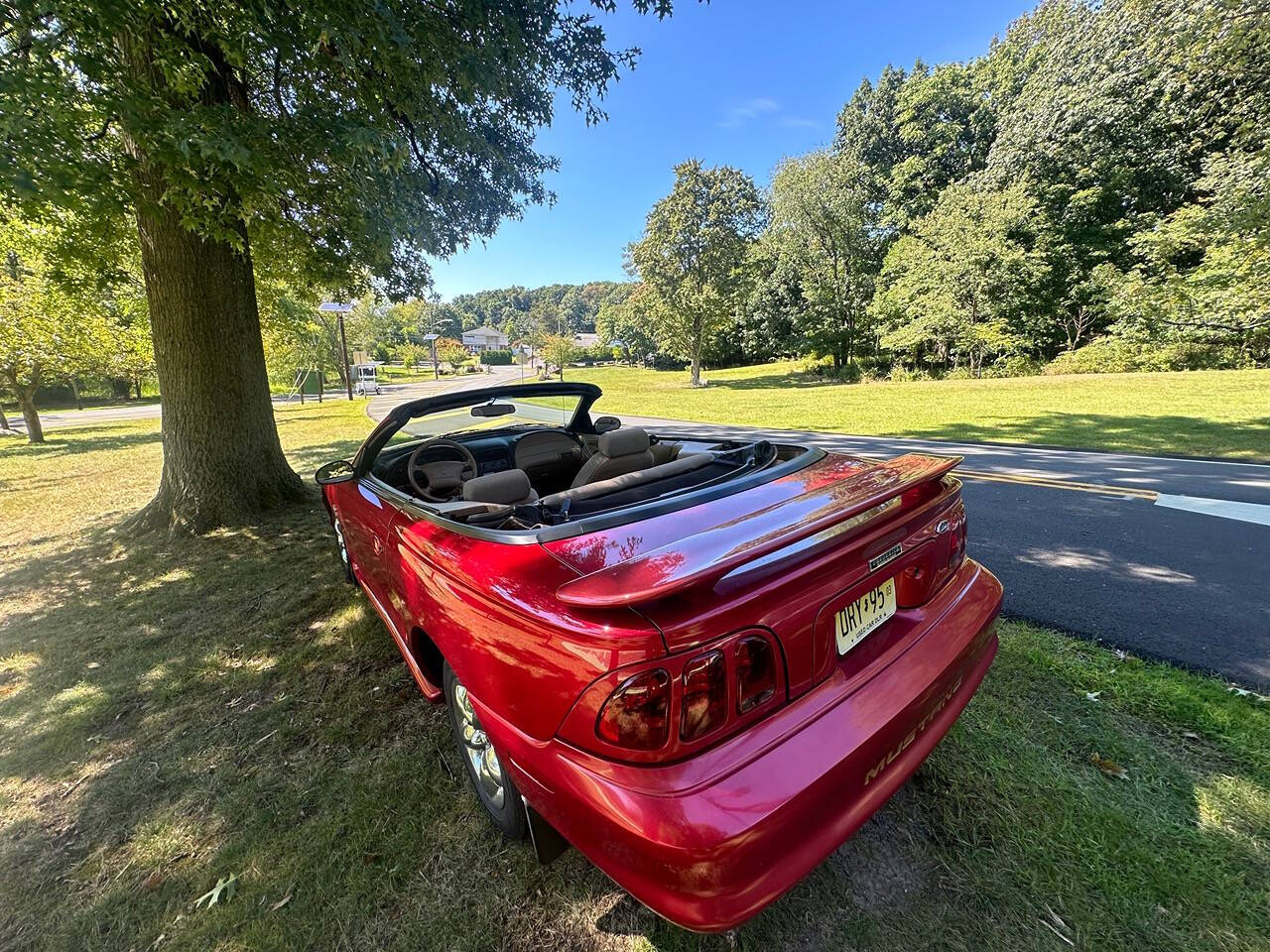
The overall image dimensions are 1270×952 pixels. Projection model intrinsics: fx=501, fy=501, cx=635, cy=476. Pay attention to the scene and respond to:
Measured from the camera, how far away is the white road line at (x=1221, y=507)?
14.2 feet

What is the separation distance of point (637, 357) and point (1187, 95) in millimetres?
45247

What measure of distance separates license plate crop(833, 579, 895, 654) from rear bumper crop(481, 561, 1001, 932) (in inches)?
4.3

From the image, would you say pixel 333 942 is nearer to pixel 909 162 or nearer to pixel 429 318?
pixel 909 162

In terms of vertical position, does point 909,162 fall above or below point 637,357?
above

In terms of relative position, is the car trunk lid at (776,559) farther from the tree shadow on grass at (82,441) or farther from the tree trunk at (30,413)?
the tree trunk at (30,413)

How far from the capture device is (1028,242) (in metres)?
21.7

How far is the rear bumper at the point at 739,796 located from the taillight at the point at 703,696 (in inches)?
2.5

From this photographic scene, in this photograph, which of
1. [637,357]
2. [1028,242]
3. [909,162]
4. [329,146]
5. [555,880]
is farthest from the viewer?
[637,357]

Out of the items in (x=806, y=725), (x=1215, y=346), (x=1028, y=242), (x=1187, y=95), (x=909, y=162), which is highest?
(x=909, y=162)

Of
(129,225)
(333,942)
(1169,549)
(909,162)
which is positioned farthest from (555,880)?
(909,162)

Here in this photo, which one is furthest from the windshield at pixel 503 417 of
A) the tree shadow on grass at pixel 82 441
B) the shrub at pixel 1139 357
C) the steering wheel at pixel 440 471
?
the shrub at pixel 1139 357

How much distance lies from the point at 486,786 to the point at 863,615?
5.02 feet

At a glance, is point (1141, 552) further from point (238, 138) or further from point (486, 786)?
point (238, 138)

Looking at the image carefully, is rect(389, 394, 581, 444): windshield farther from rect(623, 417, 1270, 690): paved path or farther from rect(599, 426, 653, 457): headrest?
rect(623, 417, 1270, 690): paved path
